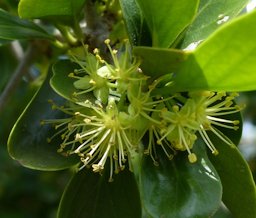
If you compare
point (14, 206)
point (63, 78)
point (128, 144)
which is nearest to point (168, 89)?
point (128, 144)

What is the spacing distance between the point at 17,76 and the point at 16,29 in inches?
17.8

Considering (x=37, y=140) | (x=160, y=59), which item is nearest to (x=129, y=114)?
(x=160, y=59)

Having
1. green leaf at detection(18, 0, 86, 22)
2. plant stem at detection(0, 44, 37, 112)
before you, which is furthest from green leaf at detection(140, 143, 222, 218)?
plant stem at detection(0, 44, 37, 112)

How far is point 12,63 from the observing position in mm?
2812

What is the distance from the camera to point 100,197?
1743 millimetres

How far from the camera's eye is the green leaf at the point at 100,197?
1.72 m

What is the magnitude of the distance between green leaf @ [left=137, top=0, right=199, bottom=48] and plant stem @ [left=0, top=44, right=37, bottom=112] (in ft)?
2.36

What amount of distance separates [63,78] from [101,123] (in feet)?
0.54

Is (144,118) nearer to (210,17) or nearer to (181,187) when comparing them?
(181,187)

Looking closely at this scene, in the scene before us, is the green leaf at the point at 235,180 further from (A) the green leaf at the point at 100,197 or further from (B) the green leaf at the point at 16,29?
(B) the green leaf at the point at 16,29

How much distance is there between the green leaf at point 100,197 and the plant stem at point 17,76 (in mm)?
448

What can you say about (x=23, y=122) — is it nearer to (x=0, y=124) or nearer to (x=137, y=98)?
(x=137, y=98)

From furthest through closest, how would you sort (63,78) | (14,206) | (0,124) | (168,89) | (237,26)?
(14,206)
(0,124)
(63,78)
(168,89)
(237,26)

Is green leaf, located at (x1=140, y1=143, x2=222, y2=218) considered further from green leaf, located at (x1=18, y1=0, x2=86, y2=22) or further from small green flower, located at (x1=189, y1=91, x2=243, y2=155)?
green leaf, located at (x1=18, y1=0, x2=86, y2=22)
